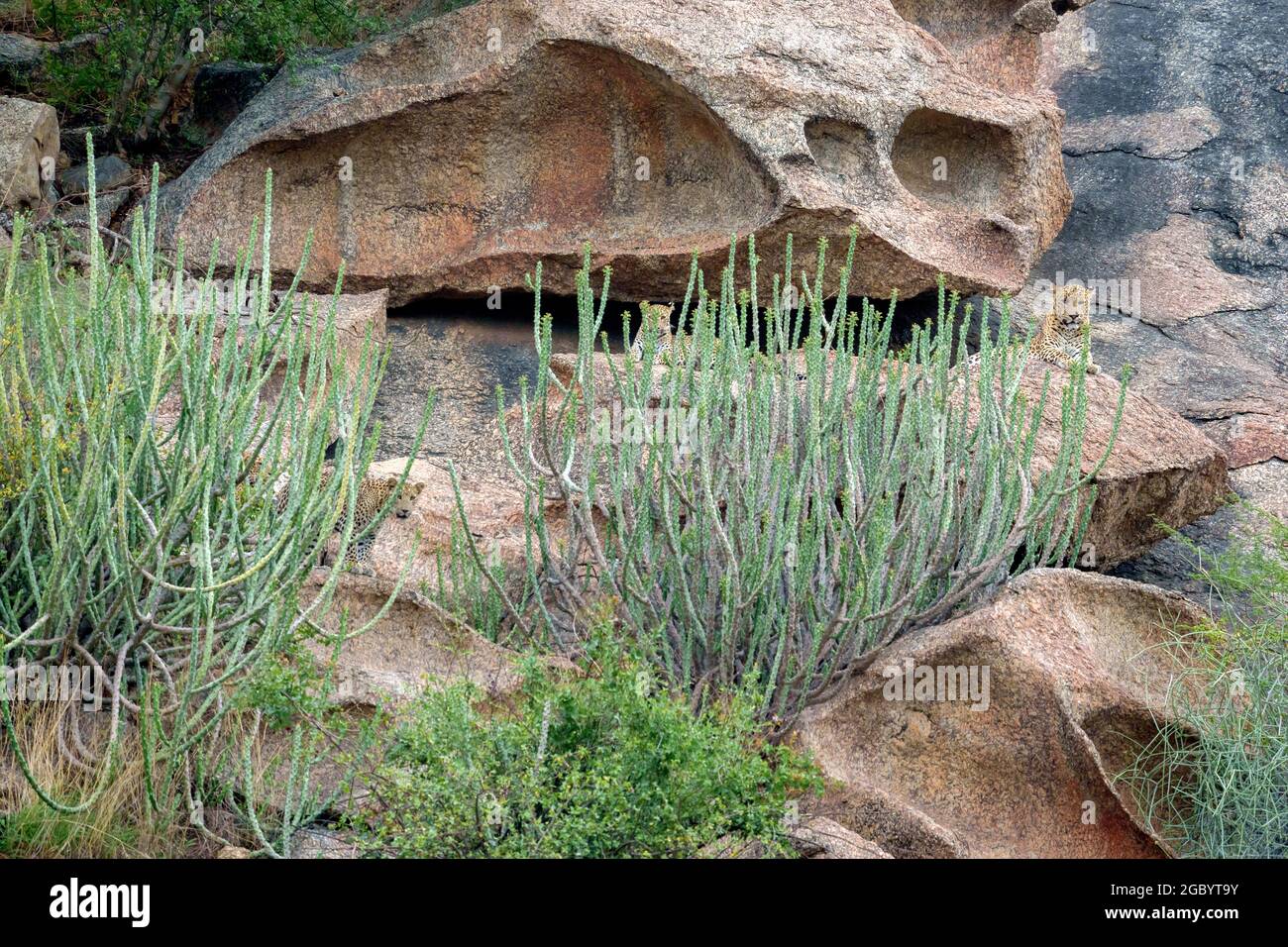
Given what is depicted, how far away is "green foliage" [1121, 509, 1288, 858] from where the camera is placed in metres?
4.65

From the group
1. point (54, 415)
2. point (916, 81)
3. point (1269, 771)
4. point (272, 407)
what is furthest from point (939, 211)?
point (54, 415)

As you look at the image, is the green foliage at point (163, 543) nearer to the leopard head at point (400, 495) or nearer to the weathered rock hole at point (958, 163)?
the leopard head at point (400, 495)

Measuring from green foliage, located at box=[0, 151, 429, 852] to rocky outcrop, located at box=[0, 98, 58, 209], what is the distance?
2.89 m

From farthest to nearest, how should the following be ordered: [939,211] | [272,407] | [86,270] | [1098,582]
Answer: [939,211] < [86,270] < [272,407] < [1098,582]

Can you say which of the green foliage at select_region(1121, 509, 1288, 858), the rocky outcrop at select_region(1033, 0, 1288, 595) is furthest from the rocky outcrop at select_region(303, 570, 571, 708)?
the rocky outcrop at select_region(1033, 0, 1288, 595)

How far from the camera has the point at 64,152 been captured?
330 inches

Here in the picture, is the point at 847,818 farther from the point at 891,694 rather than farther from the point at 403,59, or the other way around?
the point at 403,59

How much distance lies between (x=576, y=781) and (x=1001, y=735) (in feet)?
5.14

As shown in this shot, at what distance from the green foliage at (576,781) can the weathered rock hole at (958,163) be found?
451 centimetres

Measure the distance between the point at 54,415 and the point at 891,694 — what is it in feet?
8.37

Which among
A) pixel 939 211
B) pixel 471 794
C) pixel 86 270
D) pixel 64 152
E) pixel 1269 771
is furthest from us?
pixel 64 152

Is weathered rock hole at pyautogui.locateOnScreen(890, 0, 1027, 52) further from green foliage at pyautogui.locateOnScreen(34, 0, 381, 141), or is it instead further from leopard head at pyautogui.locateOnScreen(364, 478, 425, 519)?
Result: leopard head at pyautogui.locateOnScreen(364, 478, 425, 519)

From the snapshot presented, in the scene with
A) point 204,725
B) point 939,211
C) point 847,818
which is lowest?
point 847,818

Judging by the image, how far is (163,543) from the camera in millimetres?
4512
